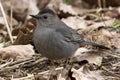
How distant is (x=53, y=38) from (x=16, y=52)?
1.94 feet

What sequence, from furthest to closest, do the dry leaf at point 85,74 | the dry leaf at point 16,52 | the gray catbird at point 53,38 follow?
the dry leaf at point 16,52, the gray catbird at point 53,38, the dry leaf at point 85,74

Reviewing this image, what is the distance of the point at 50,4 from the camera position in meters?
9.45

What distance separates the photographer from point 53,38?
17.8 ft

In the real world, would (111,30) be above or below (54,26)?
below

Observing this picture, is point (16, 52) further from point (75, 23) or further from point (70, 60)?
point (75, 23)

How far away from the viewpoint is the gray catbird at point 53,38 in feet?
17.6

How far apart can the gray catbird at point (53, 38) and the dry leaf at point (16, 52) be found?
38 cm

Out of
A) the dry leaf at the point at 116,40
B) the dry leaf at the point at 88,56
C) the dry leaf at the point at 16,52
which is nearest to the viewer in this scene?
the dry leaf at the point at 88,56

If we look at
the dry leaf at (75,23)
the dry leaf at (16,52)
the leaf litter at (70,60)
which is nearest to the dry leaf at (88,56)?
the leaf litter at (70,60)

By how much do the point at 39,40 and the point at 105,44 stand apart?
1164 millimetres

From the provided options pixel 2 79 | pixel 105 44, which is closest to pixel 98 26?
pixel 105 44

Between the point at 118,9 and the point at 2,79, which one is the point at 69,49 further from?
the point at 118,9

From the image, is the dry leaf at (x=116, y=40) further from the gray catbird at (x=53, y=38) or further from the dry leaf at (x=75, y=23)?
the dry leaf at (x=75, y=23)

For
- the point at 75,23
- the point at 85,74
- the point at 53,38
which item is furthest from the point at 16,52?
the point at 75,23
